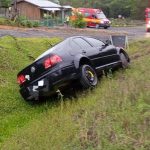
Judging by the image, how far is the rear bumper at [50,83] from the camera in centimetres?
964

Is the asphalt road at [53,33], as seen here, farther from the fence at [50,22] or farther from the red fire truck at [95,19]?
the red fire truck at [95,19]

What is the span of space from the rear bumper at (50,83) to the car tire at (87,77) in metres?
0.21

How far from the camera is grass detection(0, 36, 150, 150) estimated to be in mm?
6141

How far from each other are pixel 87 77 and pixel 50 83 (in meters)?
1.04

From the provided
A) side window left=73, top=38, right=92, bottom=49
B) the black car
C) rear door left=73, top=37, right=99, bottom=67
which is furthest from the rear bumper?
side window left=73, top=38, right=92, bottom=49

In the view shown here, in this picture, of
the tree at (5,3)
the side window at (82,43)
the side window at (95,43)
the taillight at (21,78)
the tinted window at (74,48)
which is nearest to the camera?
the taillight at (21,78)

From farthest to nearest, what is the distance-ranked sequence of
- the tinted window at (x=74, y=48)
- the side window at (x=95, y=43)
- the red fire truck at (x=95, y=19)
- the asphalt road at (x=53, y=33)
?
the red fire truck at (x=95, y=19) < the asphalt road at (x=53, y=33) < the side window at (x=95, y=43) < the tinted window at (x=74, y=48)

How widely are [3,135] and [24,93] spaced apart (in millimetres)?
1930

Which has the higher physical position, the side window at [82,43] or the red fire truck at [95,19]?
the side window at [82,43]

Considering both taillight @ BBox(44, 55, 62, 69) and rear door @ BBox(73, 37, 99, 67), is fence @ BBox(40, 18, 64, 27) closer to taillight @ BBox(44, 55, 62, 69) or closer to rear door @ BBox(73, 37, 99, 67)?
rear door @ BBox(73, 37, 99, 67)

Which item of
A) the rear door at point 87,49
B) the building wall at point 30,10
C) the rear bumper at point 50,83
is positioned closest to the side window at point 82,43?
the rear door at point 87,49

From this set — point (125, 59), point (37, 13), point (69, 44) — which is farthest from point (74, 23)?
point (69, 44)

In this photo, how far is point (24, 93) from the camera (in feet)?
33.0

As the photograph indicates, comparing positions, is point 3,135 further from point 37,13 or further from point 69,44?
point 37,13
